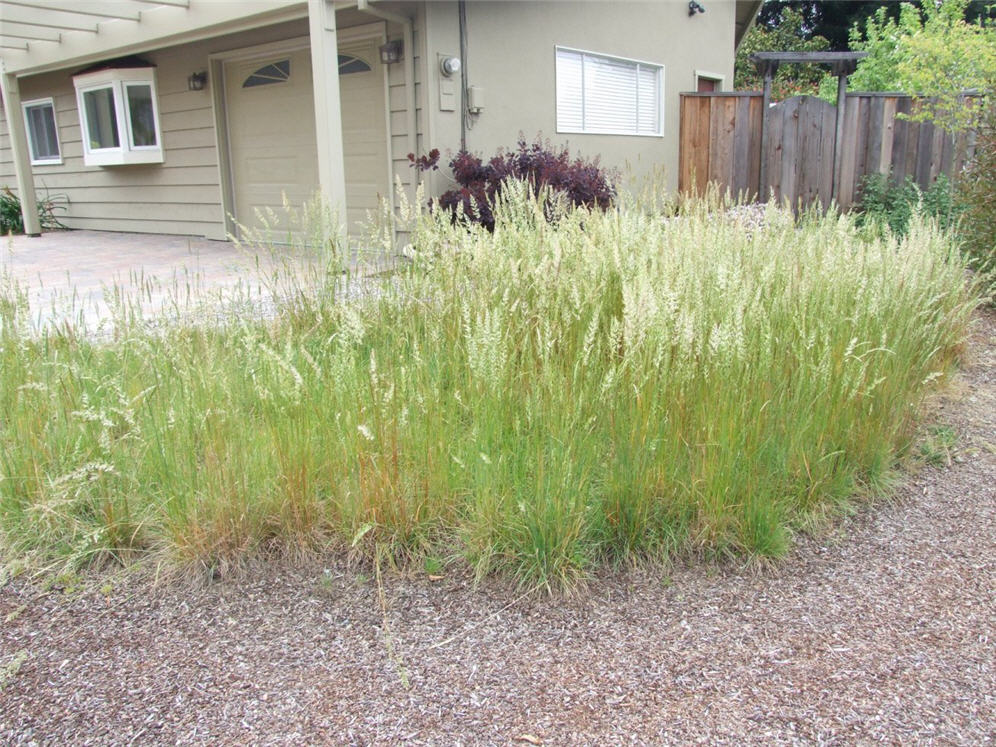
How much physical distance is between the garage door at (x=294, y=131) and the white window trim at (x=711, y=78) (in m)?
5.35

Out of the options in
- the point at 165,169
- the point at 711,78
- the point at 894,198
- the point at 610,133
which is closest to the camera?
the point at 894,198

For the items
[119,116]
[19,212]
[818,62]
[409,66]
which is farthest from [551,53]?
[19,212]

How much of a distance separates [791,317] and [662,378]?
872 mm

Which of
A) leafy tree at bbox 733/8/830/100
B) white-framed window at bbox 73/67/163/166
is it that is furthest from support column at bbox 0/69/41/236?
leafy tree at bbox 733/8/830/100

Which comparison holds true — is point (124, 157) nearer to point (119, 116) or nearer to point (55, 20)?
point (119, 116)

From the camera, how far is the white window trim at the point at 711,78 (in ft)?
36.5

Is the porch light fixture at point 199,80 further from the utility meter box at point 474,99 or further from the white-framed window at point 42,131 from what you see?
the white-framed window at point 42,131

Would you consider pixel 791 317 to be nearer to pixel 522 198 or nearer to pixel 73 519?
pixel 522 198

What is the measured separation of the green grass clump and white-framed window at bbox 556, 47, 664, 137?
6.55 metres

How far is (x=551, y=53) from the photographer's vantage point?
339 inches

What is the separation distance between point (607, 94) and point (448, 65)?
3029 mm

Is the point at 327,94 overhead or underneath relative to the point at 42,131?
underneath

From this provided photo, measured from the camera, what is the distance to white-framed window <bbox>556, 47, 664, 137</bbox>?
29.4 feet

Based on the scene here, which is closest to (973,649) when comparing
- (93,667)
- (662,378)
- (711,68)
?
(662,378)
